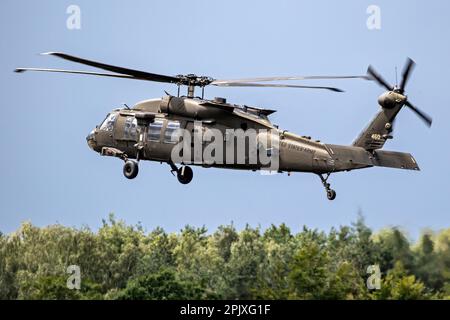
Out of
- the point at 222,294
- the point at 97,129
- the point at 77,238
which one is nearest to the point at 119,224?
the point at 77,238

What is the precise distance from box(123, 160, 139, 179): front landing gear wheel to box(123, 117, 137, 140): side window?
3.09 ft

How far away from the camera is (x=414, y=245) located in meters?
59.1

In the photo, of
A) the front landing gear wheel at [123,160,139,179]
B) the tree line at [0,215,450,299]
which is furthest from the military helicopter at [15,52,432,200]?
the tree line at [0,215,450,299]

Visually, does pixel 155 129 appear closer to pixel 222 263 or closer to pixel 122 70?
pixel 122 70

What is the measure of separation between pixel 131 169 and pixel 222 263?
4950cm

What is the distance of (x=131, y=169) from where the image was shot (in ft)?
154

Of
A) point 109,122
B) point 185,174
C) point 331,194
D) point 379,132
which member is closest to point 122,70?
point 109,122

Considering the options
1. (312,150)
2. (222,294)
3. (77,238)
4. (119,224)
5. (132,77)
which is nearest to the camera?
(312,150)

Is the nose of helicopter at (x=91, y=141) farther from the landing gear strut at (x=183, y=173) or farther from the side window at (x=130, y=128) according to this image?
the landing gear strut at (x=183, y=173)

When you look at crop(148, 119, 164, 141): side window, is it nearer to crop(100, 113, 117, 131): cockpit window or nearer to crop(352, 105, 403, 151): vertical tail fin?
crop(100, 113, 117, 131): cockpit window

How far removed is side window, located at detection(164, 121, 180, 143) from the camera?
4575 cm
